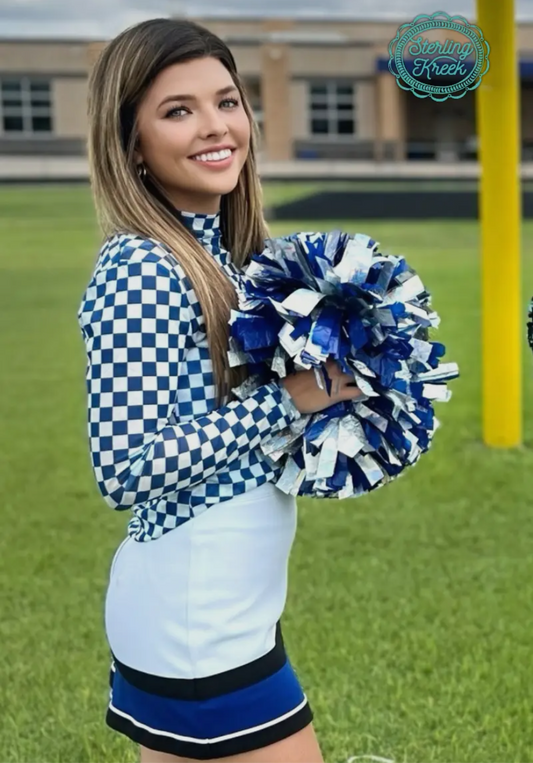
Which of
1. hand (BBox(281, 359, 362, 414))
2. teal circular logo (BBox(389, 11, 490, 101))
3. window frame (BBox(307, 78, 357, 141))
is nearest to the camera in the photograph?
hand (BBox(281, 359, 362, 414))

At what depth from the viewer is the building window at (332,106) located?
144 feet

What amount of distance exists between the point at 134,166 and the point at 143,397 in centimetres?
41

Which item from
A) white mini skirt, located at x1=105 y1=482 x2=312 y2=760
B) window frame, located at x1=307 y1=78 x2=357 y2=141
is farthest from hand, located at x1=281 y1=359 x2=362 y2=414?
window frame, located at x1=307 y1=78 x2=357 y2=141

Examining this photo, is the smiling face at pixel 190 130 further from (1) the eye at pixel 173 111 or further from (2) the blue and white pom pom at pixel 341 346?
(2) the blue and white pom pom at pixel 341 346

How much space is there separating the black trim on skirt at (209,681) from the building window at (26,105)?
4406 centimetres

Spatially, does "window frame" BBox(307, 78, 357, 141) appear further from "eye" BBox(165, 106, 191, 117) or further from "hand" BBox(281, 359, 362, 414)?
"hand" BBox(281, 359, 362, 414)

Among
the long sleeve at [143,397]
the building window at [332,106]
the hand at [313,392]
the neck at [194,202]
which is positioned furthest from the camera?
the building window at [332,106]

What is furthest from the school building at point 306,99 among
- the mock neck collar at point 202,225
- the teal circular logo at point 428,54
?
the mock neck collar at point 202,225

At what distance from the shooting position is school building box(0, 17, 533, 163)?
42750mm

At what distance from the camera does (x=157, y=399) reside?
1575 millimetres

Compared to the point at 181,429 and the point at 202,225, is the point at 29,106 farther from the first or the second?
the point at 181,429

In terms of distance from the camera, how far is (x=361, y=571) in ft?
12.9

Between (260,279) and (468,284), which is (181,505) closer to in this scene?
(260,279)

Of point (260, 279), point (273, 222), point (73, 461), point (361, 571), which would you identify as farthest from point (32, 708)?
point (273, 222)
